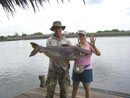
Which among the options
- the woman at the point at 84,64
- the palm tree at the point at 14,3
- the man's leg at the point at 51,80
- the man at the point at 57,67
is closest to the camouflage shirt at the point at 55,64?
the man at the point at 57,67

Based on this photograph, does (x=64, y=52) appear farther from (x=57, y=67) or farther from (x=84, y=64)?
(x=84, y=64)

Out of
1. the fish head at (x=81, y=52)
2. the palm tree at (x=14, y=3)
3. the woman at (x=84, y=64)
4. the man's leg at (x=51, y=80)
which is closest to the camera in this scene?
the palm tree at (x=14, y=3)

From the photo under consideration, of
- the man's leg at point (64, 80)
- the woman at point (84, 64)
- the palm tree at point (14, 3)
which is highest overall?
the palm tree at point (14, 3)

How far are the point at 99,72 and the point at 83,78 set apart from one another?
10.5m

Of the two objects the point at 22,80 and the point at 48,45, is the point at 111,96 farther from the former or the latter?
the point at 22,80

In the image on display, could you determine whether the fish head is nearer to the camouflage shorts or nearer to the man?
the man

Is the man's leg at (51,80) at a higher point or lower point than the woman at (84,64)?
lower

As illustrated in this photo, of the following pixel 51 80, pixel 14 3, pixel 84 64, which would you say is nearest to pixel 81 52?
pixel 84 64

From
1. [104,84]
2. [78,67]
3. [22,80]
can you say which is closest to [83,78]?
[78,67]

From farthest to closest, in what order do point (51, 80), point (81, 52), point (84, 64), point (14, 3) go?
1. point (51, 80)
2. point (84, 64)
3. point (81, 52)
4. point (14, 3)

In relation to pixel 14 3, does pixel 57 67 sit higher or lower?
lower

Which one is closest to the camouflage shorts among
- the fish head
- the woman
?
the woman

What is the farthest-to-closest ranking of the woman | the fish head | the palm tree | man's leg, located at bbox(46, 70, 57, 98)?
man's leg, located at bbox(46, 70, 57, 98) → the woman → the fish head → the palm tree

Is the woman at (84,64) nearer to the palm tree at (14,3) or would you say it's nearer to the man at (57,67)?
the man at (57,67)
